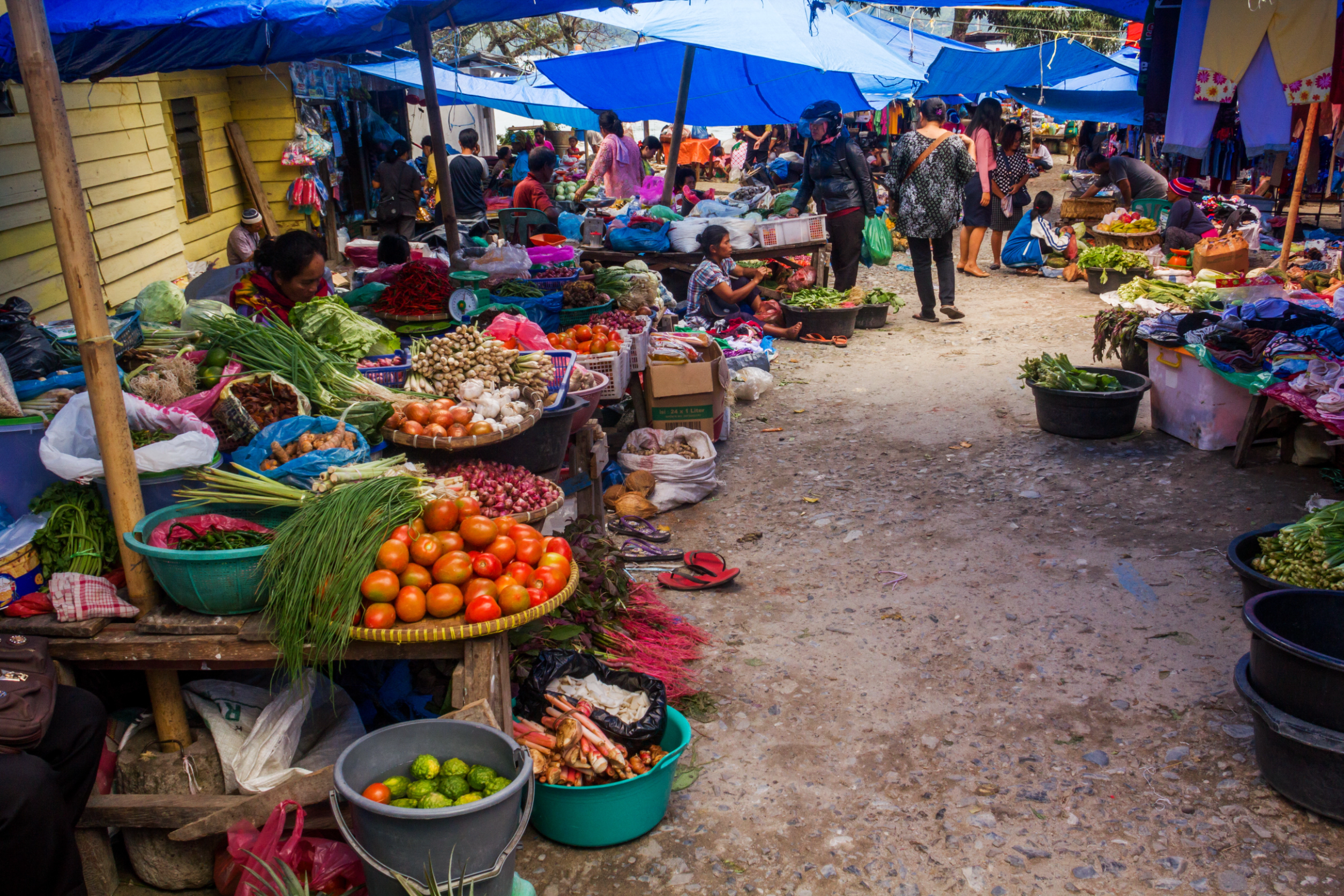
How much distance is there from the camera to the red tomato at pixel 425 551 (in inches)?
111

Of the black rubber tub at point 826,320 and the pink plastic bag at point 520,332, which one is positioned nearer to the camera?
the pink plastic bag at point 520,332

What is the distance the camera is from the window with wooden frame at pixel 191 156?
9523mm

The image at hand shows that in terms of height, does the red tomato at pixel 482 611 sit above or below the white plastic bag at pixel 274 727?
above

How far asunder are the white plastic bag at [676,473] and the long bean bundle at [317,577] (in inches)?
121

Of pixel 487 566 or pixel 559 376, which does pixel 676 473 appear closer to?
pixel 559 376

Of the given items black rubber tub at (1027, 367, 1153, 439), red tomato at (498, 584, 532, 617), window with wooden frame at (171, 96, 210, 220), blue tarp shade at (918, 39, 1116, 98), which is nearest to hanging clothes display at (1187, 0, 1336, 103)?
black rubber tub at (1027, 367, 1153, 439)

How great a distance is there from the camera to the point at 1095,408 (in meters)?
6.30

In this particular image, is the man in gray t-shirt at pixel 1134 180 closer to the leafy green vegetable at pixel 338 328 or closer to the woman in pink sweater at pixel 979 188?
the woman in pink sweater at pixel 979 188

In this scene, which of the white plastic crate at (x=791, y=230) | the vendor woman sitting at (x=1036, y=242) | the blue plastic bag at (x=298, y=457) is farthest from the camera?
the vendor woman sitting at (x=1036, y=242)

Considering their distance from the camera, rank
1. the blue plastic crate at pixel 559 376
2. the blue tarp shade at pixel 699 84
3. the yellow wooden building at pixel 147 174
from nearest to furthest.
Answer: the blue plastic crate at pixel 559 376 → the yellow wooden building at pixel 147 174 → the blue tarp shade at pixel 699 84

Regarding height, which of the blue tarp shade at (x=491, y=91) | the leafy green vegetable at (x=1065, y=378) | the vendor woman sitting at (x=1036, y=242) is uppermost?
the blue tarp shade at (x=491, y=91)

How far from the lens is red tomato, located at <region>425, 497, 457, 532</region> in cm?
299

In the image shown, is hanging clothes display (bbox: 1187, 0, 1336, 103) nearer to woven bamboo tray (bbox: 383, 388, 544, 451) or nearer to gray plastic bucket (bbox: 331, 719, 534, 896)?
woven bamboo tray (bbox: 383, 388, 544, 451)

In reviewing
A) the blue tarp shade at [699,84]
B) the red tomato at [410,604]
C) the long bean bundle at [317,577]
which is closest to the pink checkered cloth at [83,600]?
the long bean bundle at [317,577]
